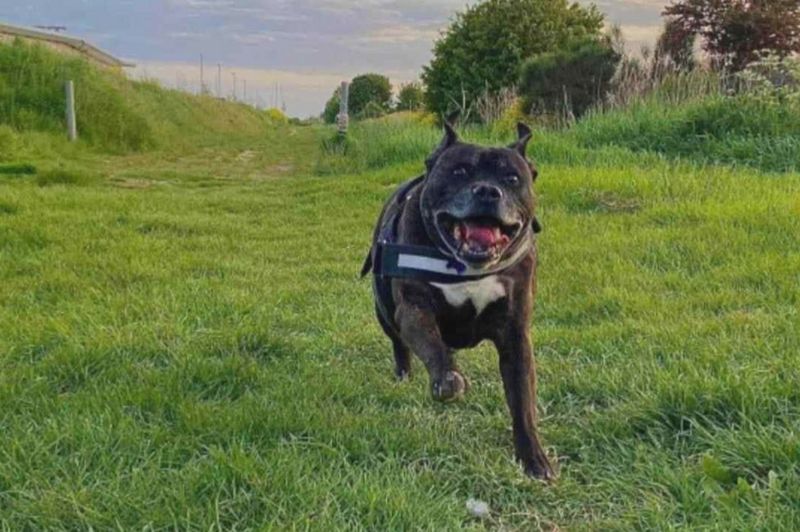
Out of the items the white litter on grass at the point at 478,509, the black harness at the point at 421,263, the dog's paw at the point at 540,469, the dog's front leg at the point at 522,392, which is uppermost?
the black harness at the point at 421,263

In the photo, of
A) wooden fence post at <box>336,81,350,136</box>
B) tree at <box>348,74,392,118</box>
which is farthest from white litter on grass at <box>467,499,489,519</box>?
tree at <box>348,74,392,118</box>

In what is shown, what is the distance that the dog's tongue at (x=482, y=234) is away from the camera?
7.43 feet

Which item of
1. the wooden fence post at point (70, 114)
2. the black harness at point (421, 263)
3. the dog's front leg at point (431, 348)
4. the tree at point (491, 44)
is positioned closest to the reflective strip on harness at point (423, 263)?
the black harness at point (421, 263)

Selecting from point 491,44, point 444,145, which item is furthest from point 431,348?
point 491,44

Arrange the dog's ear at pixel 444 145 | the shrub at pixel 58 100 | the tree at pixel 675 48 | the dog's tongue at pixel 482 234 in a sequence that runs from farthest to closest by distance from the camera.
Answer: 1. the shrub at pixel 58 100
2. the tree at pixel 675 48
3. the dog's ear at pixel 444 145
4. the dog's tongue at pixel 482 234

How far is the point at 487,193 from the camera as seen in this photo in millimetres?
2217

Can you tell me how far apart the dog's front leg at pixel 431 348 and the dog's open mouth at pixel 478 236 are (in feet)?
0.77

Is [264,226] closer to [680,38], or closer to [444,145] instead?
[444,145]

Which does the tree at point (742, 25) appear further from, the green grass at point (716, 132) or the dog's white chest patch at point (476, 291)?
the dog's white chest patch at point (476, 291)

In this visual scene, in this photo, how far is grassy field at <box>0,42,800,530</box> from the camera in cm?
205

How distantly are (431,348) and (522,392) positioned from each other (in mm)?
315

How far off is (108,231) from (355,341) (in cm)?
307

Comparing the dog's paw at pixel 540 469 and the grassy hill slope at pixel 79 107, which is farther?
the grassy hill slope at pixel 79 107

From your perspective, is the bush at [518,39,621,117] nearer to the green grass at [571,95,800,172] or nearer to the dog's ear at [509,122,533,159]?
the green grass at [571,95,800,172]
